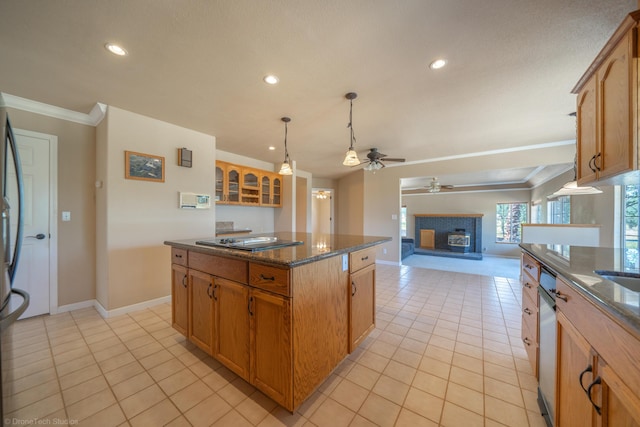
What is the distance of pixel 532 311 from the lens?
162 centimetres

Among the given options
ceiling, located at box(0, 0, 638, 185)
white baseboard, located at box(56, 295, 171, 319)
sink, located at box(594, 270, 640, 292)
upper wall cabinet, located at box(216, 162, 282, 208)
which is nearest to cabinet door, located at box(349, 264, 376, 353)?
sink, located at box(594, 270, 640, 292)

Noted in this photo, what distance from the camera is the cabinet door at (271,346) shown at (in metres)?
1.27

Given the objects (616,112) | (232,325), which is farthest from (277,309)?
(616,112)

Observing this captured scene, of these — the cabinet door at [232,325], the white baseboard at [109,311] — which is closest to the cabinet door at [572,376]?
the cabinet door at [232,325]

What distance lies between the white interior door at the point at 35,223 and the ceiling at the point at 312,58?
1.65 feet

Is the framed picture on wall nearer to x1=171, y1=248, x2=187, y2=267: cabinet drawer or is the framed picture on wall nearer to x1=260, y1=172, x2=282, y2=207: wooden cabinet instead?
x1=171, y1=248, x2=187, y2=267: cabinet drawer

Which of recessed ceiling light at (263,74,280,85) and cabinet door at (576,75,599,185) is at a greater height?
recessed ceiling light at (263,74,280,85)

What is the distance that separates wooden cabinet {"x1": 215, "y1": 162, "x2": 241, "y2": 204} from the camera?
4056mm

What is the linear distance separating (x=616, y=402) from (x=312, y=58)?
88.7 inches

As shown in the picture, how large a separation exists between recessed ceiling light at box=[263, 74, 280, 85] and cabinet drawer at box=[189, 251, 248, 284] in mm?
1573

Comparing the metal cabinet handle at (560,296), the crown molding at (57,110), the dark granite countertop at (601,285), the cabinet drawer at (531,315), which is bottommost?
the cabinet drawer at (531,315)

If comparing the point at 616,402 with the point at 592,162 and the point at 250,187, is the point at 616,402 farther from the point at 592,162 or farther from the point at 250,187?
the point at 250,187

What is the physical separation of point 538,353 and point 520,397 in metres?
0.30

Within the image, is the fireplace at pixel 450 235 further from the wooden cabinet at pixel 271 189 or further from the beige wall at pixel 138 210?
the beige wall at pixel 138 210
